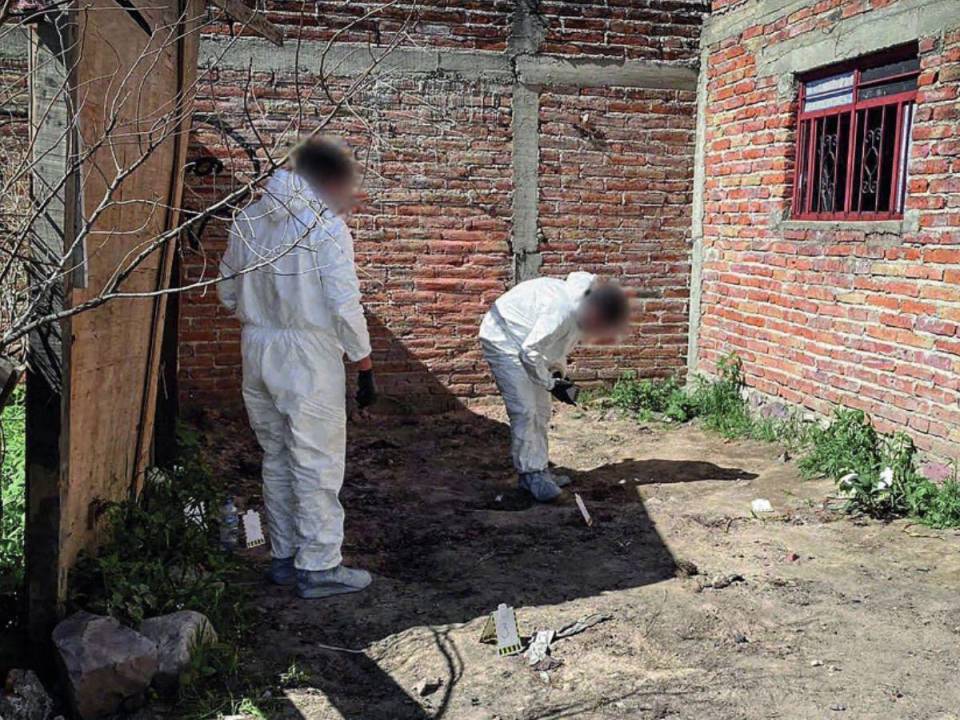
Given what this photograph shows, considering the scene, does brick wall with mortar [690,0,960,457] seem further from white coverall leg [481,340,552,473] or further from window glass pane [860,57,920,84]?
white coverall leg [481,340,552,473]

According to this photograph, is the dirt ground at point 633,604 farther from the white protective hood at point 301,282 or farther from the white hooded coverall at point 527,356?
the white protective hood at point 301,282

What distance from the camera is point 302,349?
4.19 meters

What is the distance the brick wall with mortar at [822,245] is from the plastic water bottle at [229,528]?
4225 mm

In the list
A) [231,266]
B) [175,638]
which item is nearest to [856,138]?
[231,266]

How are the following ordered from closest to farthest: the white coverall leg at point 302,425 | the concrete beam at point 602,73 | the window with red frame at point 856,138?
1. the white coverall leg at point 302,425
2. the window with red frame at point 856,138
3. the concrete beam at point 602,73

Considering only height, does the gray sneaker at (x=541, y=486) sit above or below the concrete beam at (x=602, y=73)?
below

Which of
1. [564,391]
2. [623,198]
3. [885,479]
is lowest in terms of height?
[885,479]

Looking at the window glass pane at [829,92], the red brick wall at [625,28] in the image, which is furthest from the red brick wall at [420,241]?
the window glass pane at [829,92]

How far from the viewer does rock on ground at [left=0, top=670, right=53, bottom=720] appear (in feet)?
10.1

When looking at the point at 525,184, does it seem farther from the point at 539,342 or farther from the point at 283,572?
the point at 283,572

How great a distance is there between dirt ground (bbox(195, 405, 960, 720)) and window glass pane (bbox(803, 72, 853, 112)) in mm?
2619

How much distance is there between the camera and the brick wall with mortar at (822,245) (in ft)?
18.5

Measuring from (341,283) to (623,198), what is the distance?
4.67 metres

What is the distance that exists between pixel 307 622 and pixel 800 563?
100 inches
